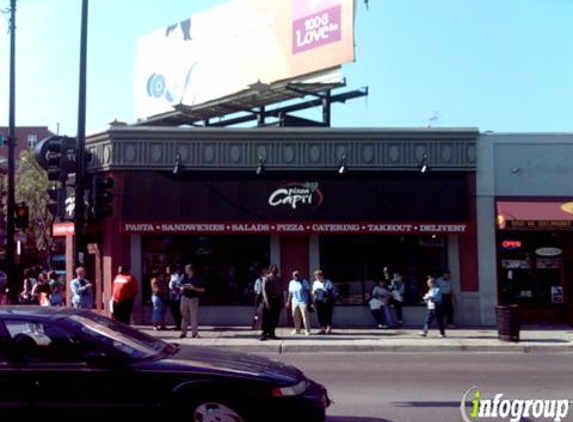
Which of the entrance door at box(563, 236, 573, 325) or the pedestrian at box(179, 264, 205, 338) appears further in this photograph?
the entrance door at box(563, 236, 573, 325)

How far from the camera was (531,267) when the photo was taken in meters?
20.2

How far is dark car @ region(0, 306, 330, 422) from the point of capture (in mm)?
6121

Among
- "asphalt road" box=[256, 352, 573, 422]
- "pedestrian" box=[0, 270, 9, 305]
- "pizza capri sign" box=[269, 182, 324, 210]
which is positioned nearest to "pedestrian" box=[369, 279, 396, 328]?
"pizza capri sign" box=[269, 182, 324, 210]

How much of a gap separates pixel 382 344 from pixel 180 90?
618 inches

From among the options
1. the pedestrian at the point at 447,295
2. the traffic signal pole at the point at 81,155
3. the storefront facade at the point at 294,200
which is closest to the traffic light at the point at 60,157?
the traffic signal pole at the point at 81,155

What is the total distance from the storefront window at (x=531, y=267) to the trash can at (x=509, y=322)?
147 inches

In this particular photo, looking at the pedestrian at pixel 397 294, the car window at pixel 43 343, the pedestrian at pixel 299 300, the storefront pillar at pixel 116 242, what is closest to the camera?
the car window at pixel 43 343

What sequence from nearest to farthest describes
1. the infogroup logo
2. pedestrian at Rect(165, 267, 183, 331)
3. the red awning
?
the infogroup logo, pedestrian at Rect(165, 267, 183, 331), the red awning

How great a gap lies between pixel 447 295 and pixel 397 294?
1.34 meters

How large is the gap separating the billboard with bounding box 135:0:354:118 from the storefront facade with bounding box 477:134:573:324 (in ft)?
19.1

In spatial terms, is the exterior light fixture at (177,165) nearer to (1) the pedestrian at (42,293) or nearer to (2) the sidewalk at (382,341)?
(2) the sidewalk at (382,341)

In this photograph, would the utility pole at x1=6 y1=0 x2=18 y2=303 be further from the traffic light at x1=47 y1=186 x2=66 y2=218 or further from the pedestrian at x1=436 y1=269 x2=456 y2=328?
the pedestrian at x1=436 y1=269 x2=456 y2=328

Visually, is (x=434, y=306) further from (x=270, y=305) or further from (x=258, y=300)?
(x=258, y=300)

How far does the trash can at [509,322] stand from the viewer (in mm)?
16250
